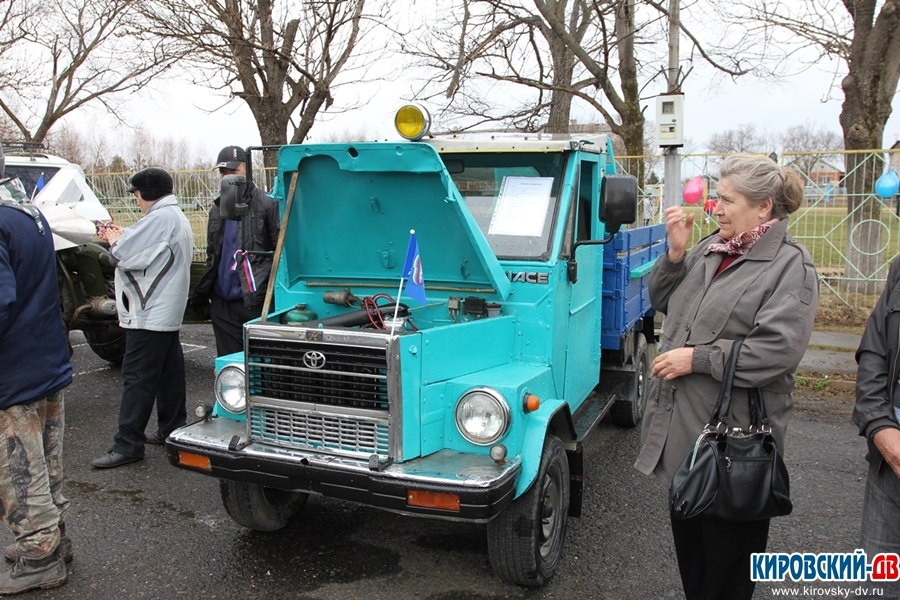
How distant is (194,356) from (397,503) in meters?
6.76

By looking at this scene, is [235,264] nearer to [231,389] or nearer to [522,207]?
[231,389]

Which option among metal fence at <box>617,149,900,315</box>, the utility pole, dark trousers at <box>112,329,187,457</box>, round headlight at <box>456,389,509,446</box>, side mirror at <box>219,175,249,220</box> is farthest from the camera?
metal fence at <box>617,149,900,315</box>

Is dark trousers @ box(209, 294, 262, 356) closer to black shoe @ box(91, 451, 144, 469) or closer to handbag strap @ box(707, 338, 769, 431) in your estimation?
black shoe @ box(91, 451, 144, 469)

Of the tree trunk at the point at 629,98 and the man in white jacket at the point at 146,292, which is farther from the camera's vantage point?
the tree trunk at the point at 629,98

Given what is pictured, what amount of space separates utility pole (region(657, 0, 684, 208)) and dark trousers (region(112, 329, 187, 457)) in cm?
626

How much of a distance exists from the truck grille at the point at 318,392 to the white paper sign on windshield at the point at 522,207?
1.27m

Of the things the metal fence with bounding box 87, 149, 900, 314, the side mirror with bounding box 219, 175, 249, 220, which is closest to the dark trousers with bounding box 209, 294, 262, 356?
the side mirror with bounding box 219, 175, 249, 220

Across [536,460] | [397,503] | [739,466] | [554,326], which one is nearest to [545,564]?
[536,460]

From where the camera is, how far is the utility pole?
365 inches

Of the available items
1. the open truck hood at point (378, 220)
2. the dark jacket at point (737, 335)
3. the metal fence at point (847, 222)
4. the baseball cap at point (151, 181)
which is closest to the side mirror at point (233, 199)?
the open truck hood at point (378, 220)

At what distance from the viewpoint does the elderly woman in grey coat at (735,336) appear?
248cm

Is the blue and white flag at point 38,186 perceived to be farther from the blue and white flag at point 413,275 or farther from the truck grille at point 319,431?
the blue and white flag at point 413,275

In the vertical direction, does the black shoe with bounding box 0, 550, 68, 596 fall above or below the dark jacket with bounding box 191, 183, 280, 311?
below

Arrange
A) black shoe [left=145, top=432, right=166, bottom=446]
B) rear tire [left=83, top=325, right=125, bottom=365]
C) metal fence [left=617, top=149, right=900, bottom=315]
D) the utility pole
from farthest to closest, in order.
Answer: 1. metal fence [left=617, top=149, right=900, bottom=315]
2. the utility pole
3. rear tire [left=83, top=325, right=125, bottom=365]
4. black shoe [left=145, top=432, right=166, bottom=446]
